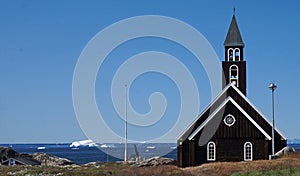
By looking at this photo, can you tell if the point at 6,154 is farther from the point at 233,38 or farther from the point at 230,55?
the point at 233,38

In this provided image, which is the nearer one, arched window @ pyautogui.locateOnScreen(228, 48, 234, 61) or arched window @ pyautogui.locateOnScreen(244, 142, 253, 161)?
arched window @ pyautogui.locateOnScreen(244, 142, 253, 161)

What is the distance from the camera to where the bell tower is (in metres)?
51.6

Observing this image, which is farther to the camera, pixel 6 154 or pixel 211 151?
pixel 6 154

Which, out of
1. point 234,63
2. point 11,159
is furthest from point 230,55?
point 11,159

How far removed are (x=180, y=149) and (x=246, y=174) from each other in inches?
754

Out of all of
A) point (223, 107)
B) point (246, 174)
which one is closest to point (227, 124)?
point (223, 107)

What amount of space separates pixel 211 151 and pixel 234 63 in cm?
781

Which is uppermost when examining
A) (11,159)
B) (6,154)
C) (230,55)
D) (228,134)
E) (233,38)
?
(233,38)

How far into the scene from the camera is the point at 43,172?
46.9 metres

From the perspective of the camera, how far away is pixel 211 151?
50.1 m

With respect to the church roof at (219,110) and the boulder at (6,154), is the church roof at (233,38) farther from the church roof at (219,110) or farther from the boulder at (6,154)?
the boulder at (6,154)

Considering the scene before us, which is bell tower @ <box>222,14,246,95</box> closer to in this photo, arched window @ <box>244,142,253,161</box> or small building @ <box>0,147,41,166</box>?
arched window @ <box>244,142,253,161</box>

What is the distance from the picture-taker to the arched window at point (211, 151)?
49.8 m

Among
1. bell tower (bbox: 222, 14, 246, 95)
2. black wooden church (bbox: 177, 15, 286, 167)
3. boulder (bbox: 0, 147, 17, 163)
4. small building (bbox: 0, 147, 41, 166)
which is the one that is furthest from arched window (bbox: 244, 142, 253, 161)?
boulder (bbox: 0, 147, 17, 163)
